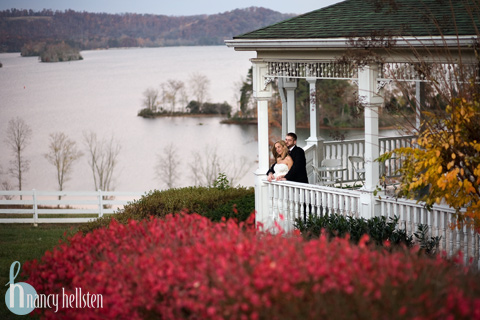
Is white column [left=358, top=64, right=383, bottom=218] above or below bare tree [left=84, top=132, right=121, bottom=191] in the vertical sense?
above

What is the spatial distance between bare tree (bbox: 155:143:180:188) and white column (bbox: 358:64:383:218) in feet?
100

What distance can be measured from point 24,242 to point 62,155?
84.9 ft

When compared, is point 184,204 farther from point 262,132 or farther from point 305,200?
point 305,200

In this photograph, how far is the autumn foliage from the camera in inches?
329

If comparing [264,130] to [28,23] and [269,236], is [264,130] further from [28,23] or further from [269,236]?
[28,23]

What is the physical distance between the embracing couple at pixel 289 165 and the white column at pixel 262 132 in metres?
0.25

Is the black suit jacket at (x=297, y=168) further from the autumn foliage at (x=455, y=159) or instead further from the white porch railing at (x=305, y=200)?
the autumn foliage at (x=455, y=159)

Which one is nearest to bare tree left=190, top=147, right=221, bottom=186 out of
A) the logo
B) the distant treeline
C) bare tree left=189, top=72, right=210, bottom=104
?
bare tree left=189, top=72, right=210, bottom=104

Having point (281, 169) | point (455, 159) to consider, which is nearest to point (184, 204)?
point (281, 169)

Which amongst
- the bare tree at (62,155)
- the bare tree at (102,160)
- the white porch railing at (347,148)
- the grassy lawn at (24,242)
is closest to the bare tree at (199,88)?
the bare tree at (102,160)

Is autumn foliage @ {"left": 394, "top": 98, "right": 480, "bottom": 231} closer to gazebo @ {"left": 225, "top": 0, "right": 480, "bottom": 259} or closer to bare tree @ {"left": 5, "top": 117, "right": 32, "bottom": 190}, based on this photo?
gazebo @ {"left": 225, "top": 0, "right": 480, "bottom": 259}

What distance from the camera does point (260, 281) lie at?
547cm

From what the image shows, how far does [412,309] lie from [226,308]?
140 centimetres

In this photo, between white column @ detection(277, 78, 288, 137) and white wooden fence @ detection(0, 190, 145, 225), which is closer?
white column @ detection(277, 78, 288, 137)
